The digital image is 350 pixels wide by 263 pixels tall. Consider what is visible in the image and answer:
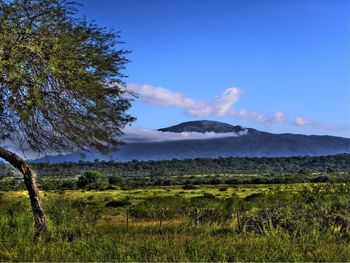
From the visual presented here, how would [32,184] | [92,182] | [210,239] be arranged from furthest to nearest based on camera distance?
[92,182] < [32,184] < [210,239]

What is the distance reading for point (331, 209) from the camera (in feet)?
62.4

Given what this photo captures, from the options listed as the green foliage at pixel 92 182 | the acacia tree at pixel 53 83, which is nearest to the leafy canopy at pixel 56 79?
the acacia tree at pixel 53 83

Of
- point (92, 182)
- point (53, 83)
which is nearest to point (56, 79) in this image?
point (53, 83)

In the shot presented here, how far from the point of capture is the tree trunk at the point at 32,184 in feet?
50.2

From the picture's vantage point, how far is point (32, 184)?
50.4 feet

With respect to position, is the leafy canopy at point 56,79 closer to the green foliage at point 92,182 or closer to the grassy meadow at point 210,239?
the grassy meadow at point 210,239

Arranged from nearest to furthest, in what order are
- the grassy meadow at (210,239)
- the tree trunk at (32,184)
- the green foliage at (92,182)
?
the grassy meadow at (210,239) → the tree trunk at (32,184) → the green foliage at (92,182)

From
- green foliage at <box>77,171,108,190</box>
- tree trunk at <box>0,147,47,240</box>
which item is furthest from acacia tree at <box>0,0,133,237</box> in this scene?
green foliage at <box>77,171,108,190</box>

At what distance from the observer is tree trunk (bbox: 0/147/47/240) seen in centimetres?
1530

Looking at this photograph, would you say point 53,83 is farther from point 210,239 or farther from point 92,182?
point 92,182

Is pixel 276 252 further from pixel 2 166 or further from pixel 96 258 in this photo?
pixel 2 166

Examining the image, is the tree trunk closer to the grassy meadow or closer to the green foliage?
the grassy meadow

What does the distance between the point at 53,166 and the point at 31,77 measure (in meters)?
6.36

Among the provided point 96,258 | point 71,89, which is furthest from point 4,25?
point 96,258
